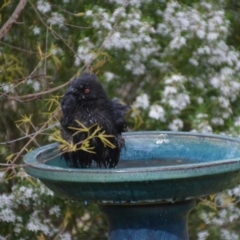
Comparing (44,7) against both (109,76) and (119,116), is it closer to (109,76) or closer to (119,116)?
(109,76)

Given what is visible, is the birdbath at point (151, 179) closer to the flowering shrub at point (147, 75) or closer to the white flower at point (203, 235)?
the flowering shrub at point (147, 75)

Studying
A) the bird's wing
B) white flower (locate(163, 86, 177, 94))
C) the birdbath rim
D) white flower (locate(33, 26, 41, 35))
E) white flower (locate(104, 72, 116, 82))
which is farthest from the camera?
white flower (locate(33, 26, 41, 35))

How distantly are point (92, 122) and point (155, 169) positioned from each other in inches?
21.7

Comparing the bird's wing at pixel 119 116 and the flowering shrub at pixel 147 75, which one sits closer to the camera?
the bird's wing at pixel 119 116

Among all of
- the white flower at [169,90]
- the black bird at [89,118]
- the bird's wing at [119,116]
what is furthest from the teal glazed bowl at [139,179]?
the white flower at [169,90]

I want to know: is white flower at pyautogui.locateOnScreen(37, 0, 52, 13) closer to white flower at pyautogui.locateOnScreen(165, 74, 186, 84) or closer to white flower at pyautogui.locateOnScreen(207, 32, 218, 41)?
white flower at pyautogui.locateOnScreen(165, 74, 186, 84)

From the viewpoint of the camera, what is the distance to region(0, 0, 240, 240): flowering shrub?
16.7ft

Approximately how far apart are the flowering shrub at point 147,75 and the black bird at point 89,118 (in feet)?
4.80

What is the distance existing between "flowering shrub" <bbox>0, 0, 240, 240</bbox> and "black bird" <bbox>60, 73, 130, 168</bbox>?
1.46 meters

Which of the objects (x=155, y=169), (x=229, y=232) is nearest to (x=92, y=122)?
(x=155, y=169)

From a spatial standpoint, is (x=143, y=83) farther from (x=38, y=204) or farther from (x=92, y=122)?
(x=92, y=122)

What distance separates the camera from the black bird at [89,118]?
11.3 ft

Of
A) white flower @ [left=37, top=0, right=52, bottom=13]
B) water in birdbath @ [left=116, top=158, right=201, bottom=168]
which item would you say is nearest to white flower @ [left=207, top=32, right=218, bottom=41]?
white flower @ [left=37, top=0, right=52, bottom=13]

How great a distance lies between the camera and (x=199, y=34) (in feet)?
16.8
